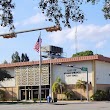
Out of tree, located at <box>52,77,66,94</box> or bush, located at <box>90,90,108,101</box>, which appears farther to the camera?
tree, located at <box>52,77,66,94</box>

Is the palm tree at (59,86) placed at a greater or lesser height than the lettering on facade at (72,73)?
lesser

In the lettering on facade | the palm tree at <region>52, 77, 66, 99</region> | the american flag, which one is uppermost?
the american flag

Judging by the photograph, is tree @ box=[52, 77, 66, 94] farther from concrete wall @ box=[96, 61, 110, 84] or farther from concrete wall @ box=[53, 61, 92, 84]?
concrete wall @ box=[96, 61, 110, 84]

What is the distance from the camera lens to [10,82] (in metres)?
68.1

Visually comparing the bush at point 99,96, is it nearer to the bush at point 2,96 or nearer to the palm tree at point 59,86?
the palm tree at point 59,86

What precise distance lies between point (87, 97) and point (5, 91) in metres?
19.3

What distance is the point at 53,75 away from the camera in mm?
61562

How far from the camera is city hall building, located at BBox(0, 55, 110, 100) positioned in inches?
2258

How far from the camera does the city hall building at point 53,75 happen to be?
188 ft

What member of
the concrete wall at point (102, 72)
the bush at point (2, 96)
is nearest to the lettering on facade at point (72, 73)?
the concrete wall at point (102, 72)

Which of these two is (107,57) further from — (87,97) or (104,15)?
(104,15)

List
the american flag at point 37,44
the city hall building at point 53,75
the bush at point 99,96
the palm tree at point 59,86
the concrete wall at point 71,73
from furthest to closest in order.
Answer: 1. the palm tree at point 59,86
2. the concrete wall at point 71,73
3. the city hall building at point 53,75
4. the bush at point 99,96
5. the american flag at point 37,44

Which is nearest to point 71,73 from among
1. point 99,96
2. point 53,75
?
point 53,75

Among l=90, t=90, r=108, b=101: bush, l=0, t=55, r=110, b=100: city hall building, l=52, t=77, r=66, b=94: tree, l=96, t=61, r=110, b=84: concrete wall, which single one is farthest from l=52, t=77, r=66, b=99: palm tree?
l=96, t=61, r=110, b=84: concrete wall
